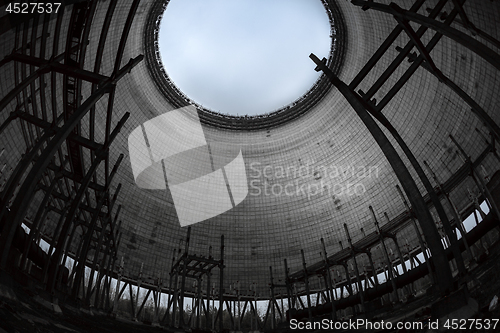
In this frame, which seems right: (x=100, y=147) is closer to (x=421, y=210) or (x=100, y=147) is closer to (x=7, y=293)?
(x=7, y=293)

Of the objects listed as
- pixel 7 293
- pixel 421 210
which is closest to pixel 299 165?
pixel 421 210

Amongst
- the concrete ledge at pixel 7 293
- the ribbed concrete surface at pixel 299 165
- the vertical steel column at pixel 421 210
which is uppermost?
the ribbed concrete surface at pixel 299 165

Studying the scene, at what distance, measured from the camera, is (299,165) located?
38750 millimetres

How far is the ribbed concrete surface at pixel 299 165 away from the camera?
94.5 feet

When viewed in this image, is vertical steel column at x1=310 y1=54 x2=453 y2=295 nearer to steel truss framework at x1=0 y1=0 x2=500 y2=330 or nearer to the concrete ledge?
steel truss framework at x1=0 y1=0 x2=500 y2=330

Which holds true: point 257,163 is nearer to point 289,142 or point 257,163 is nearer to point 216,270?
point 289,142

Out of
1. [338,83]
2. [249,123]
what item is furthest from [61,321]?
[249,123]

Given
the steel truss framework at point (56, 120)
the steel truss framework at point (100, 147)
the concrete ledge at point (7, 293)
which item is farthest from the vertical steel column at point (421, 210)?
the concrete ledge at point (7, 293)

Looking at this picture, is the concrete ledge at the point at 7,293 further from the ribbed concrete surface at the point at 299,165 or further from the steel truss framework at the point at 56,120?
the ribbed concrete surface at the point at 299,165

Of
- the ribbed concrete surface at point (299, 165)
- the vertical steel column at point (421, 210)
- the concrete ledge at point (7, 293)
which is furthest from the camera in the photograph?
the ribbed concrete surface at point (299, 165)

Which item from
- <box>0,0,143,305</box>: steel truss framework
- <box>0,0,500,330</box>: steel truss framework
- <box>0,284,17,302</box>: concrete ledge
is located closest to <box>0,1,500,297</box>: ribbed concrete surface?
<box>0,0,500,330</box>: steel truss framework

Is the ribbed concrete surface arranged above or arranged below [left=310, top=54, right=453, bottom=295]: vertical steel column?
above

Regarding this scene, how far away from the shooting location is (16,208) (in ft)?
37.9

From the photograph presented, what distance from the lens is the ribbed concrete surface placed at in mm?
28812
